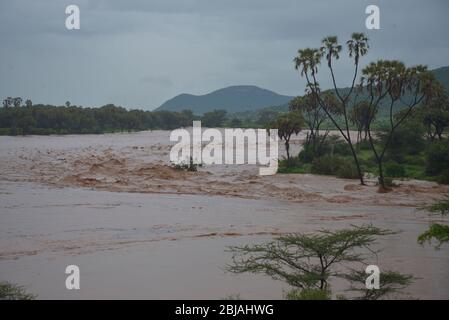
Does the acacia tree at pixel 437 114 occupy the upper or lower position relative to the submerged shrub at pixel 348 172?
upper

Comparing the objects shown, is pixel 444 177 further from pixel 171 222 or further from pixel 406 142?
pixel 171 222

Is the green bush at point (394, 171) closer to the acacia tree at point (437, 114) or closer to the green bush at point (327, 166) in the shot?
the green bush at point (327, 166)

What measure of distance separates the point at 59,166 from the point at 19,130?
4132 cm

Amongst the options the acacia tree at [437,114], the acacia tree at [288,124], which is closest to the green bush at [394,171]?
the acacia tree at [288,124]

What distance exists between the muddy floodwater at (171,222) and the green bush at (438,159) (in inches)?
108

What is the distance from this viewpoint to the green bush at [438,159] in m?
35.3

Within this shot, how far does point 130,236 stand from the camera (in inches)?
738

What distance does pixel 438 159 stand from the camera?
35938mm

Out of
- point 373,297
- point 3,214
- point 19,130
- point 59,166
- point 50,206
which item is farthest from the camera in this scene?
point 19,130

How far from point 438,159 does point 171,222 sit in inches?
829

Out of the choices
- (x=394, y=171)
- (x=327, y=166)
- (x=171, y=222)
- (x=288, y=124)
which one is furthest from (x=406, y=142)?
(x=171, y=222)
